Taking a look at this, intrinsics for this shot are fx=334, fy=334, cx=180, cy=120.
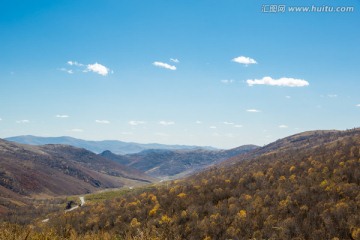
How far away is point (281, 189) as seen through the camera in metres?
72.2

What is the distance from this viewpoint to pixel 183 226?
65.6 meters

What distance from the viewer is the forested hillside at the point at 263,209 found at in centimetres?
5319

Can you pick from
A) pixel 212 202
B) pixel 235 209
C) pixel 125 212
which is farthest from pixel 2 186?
pixel 235 209

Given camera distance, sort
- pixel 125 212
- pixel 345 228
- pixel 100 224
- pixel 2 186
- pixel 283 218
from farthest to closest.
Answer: pixel 2 186 → pixel 125 212 → pixel 100 224 → pixel 283 218 → pixel 345 228

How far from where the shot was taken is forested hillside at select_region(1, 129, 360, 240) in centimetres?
5319

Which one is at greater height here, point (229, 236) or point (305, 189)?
point (305, 189)

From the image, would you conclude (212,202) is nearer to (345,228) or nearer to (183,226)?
(183,226)

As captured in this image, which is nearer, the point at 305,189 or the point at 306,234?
the point at 306,234

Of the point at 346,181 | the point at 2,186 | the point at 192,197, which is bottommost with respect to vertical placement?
the point at 2,186

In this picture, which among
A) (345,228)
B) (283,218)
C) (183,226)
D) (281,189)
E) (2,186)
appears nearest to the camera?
(345,228)

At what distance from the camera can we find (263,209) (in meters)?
63.2

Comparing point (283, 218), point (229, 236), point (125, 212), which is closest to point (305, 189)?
point (283, 218)

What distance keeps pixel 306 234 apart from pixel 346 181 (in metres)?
22.4

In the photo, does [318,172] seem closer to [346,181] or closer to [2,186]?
[346,181]
